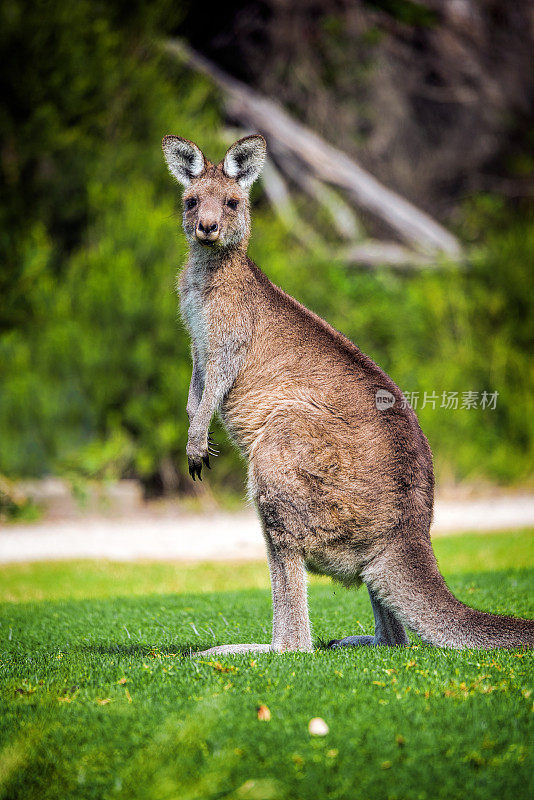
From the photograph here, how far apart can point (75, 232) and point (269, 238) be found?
→ 10.8ft

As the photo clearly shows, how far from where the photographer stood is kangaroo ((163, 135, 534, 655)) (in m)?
4.23

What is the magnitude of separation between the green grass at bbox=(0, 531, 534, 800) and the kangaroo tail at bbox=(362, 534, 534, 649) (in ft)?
0.32

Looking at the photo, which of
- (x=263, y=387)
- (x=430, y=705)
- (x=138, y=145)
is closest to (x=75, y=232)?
(x=138, y=145)

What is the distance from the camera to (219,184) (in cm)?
504

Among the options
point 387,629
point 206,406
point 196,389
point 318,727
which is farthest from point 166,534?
point 318,727

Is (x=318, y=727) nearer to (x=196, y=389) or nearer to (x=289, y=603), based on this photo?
(x=289, y=603)

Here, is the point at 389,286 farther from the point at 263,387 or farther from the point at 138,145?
the point at 263,387

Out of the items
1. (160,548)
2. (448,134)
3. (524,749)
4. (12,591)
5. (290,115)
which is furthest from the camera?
(448,134)

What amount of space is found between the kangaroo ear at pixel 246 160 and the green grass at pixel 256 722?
2.67 meters

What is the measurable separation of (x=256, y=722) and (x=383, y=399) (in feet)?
6.19

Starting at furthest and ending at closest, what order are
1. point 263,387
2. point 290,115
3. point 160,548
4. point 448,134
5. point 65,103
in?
point 448,134, point 290,115, point 65,103, point 160,548, point 263,387

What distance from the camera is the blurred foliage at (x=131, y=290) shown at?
39.6ft

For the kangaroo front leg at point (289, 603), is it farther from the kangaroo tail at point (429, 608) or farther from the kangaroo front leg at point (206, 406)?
the kangaroo front leg at point (206, 406)

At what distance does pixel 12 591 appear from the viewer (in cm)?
792
